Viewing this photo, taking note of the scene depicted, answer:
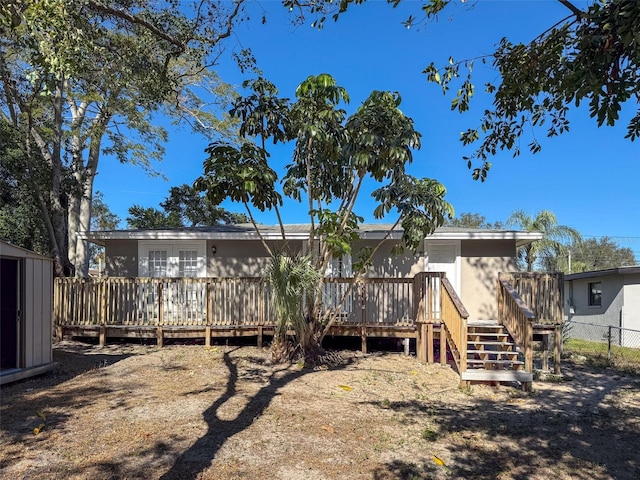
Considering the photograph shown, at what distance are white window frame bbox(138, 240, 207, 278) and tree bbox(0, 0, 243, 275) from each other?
248 centimetres

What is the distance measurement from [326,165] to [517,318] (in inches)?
176

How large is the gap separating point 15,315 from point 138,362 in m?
2.25

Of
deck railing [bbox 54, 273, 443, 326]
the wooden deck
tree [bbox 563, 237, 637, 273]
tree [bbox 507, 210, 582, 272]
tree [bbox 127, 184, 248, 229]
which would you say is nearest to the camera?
the wooden deck

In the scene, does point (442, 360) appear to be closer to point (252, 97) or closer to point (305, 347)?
point (305, 347)

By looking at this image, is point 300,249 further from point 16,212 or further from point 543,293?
point 16,212

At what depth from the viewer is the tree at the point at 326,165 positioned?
7.23 m

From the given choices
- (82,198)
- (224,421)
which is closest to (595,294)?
(224,421)

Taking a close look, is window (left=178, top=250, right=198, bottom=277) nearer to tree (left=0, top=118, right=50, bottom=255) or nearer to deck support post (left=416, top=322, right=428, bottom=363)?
deck support post (left=416, top=322, right=428, bottom=363)

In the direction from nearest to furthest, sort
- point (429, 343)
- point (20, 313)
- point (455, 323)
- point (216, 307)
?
point (20, 313), point (455, 323), point (429, 343), point (216, 307)

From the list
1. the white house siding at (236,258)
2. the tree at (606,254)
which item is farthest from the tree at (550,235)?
the tree at (606,254)

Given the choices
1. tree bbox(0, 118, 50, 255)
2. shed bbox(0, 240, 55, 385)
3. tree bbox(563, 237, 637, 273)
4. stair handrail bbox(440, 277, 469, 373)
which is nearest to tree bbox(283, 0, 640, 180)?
stair handrail bbox(440, 277, 469, 373)

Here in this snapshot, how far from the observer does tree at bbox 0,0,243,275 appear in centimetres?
597

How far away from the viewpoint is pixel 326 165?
8094 millimetres

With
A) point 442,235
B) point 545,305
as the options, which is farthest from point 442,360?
point 442,235
